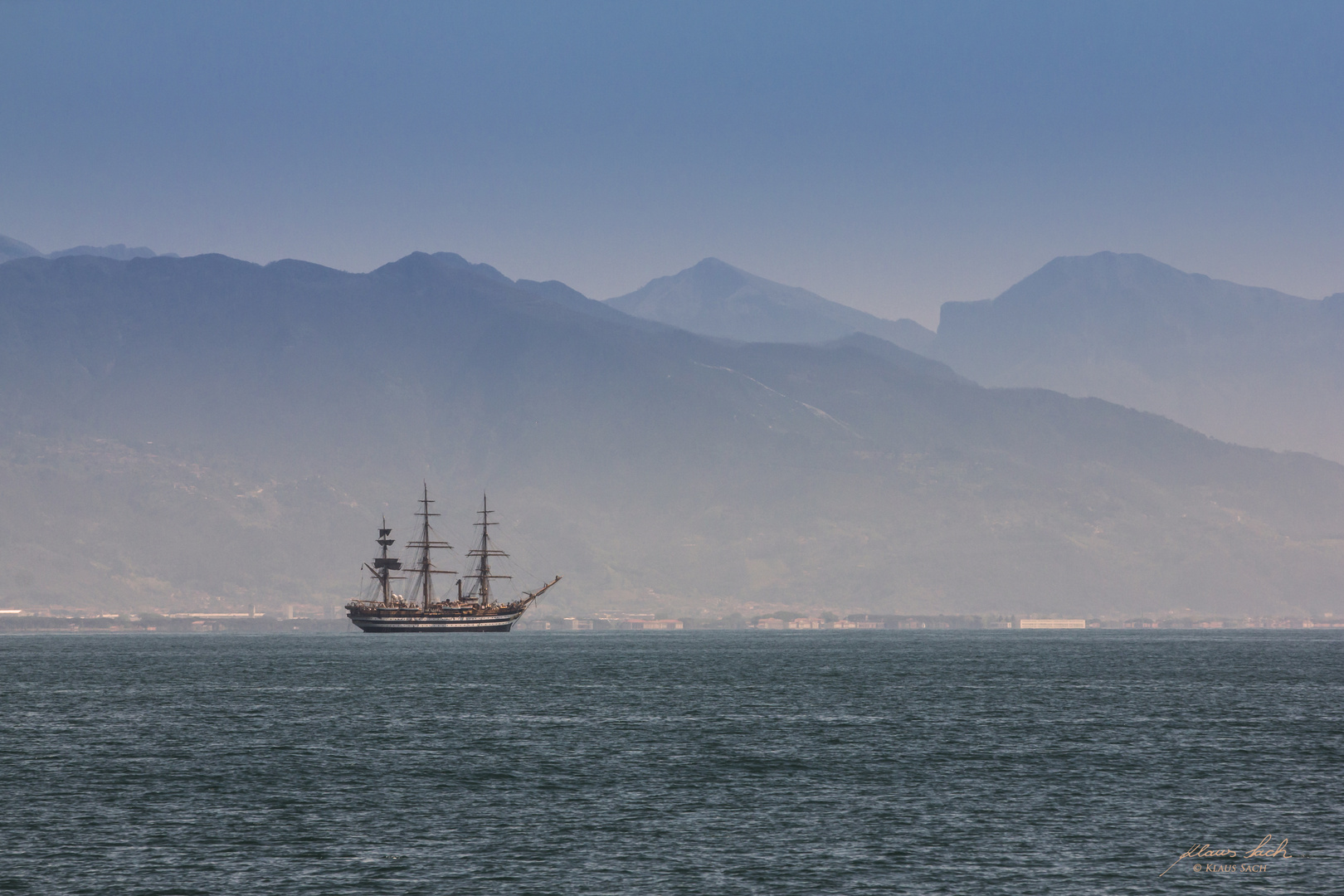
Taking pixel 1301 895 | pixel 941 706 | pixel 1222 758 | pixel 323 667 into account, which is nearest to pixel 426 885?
pixel 1301 895

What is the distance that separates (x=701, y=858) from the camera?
185ft

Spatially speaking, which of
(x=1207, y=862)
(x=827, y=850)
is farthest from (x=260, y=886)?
(x=1207, y=862)

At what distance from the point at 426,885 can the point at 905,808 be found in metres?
24.2

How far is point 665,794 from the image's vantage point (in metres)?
70.9

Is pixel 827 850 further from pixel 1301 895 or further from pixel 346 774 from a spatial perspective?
pixel 346 774

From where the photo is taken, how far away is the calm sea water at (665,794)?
176ft

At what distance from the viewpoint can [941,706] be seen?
118 m

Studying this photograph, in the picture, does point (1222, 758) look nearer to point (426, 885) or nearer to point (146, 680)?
point (426, 885)

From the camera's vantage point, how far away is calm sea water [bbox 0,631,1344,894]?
53594mm

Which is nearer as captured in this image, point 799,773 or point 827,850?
point 827,850

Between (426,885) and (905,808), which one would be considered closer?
(426,885)

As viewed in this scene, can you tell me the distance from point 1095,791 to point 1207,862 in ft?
52.8

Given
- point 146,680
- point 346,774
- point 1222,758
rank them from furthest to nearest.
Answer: point 146,680
point 1222,758
point 346,774

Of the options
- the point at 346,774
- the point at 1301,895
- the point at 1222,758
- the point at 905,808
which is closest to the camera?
the point at 1301,895
